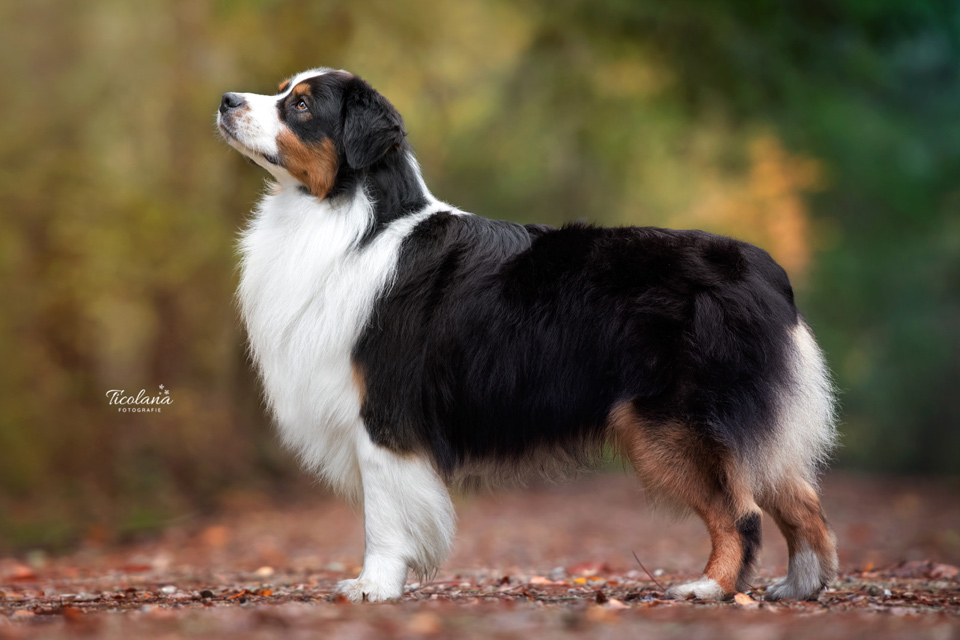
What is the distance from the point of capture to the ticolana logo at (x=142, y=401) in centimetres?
1173

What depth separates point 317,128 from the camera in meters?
4.80

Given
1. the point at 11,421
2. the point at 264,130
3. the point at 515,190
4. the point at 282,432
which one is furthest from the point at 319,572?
the point at 515,190

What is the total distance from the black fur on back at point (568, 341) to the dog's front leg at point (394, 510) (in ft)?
0.30

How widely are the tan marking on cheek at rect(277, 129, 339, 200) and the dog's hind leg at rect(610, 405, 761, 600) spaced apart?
75.1 inches

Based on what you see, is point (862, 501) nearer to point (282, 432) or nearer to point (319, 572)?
point (319, 572)

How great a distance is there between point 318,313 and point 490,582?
196 centimetres

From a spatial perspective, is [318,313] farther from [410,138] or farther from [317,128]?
[410,138]

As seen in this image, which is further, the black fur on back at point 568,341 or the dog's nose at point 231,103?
the dog's nose at point 231,103

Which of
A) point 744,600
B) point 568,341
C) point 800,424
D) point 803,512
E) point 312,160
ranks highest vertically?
point 312,160

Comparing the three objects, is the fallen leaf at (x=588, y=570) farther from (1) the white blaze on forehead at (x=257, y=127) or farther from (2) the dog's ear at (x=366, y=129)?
(1) the white blaze on forehead at (x=257, y=127)

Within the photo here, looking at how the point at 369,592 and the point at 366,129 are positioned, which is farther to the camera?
the point at 366,129

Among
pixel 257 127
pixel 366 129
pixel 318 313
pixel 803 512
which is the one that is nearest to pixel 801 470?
pixel 803 512

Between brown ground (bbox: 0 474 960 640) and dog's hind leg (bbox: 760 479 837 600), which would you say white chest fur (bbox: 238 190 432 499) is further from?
dog's hind leg (bbox: 760 479 837 600)

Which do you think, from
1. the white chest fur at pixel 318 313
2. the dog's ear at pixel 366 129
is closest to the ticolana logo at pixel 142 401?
the white chest fur at pixel 318 313
